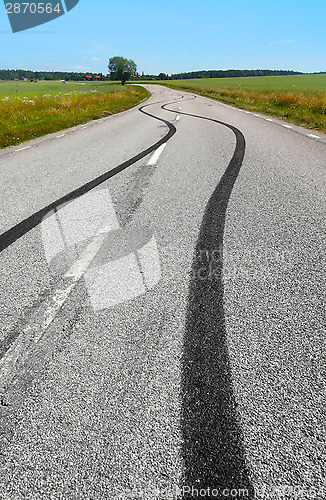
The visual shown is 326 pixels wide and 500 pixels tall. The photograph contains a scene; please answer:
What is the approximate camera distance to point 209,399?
1.67m

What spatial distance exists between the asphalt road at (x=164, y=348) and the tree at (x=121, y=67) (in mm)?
119502

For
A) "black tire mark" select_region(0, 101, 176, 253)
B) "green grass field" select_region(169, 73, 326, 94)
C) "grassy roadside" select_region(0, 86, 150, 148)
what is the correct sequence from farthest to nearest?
"green grass field" select_region(169, 73, 326, 94) < "grassy roadside" select_region(0, 86, 150, 148) < "black tire mark" select_region(0, 101, 176, 253)

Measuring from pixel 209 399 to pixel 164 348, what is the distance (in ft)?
1.39

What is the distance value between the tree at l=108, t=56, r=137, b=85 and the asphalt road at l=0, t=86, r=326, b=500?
120m

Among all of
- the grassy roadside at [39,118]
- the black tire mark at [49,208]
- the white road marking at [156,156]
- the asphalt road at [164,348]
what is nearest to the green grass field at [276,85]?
the grassy roadside at [39,118]

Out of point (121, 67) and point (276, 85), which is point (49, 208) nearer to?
point (276, 85)

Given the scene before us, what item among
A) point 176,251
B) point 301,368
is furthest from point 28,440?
point 176,251

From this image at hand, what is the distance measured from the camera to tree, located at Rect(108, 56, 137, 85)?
357ft

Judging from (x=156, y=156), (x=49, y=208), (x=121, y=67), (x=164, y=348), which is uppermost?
(x=164, y=348)

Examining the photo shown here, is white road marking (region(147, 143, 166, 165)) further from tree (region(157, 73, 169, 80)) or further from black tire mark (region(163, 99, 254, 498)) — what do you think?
tree (region(157, 73, 169, 80))

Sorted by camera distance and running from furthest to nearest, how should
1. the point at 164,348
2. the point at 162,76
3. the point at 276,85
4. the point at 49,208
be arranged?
the point at 162,76 < the point at 276,85 < the point at 49,208 < the point at 164,348

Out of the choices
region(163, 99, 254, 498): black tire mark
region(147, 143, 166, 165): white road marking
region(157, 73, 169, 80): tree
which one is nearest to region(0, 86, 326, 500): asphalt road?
region(163, 99, 254, 498): black tire mark

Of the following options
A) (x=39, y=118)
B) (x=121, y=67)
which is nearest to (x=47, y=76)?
(x=121, y=67)

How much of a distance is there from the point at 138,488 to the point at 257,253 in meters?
2.21
